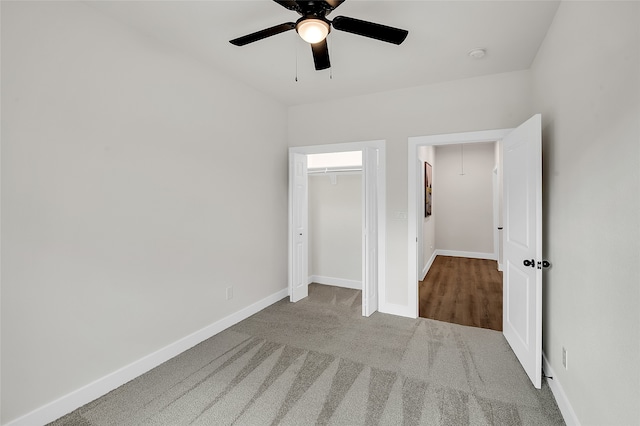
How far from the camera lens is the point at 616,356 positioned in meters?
1.34

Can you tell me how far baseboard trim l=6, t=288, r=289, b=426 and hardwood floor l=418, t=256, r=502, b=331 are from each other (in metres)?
2.41

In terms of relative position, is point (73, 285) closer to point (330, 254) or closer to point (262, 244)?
point (262, 244)

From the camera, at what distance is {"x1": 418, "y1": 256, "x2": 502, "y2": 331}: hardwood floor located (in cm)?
363

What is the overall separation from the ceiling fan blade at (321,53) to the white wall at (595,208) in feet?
4.69

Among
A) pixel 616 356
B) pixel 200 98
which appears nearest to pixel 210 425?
pixel 616 356

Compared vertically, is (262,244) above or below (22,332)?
above

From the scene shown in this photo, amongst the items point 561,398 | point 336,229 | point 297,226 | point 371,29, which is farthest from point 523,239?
point 336,229

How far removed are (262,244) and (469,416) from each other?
2.70 metres

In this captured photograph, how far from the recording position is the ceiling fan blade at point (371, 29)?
1770 millimetres

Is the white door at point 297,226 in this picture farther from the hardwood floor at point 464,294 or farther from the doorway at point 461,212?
the doorway at point 461,212

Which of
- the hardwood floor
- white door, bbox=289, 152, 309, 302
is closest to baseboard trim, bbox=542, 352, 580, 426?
the hardwood floor

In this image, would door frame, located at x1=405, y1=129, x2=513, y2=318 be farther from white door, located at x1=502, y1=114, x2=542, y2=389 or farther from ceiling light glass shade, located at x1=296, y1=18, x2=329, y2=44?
ceiling light glass shade, located at x1=296, y1=18, x2=329, y2=44

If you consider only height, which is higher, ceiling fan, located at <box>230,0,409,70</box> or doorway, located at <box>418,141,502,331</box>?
ceiling fan, located at <box>230,0,409,70</box>

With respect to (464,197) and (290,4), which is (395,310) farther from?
(464,197)
